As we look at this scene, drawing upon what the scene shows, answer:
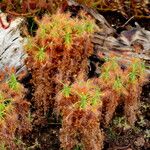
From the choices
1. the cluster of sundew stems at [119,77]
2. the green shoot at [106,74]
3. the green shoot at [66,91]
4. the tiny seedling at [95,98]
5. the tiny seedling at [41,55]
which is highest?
the tiny seedling at [41,55]

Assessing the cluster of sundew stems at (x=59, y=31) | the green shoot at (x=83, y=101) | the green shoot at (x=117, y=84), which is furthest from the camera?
the cluster of sundew stems at (x=59, y=31)

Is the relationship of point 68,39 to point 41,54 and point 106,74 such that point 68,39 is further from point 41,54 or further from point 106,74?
→ point 106,74

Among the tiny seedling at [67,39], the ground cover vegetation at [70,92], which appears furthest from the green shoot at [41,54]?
the tiny seedling at [67,39]

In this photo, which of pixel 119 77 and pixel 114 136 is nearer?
pixel 119 77

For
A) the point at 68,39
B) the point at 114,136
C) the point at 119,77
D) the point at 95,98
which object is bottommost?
the point at 114,136

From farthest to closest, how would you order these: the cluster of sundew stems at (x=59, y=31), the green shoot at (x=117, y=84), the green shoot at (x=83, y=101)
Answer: the cluster of sundew stems at (x=59, y=31), the green shoot at (x=117, y=84), the green shoot at (x=83, y=101)

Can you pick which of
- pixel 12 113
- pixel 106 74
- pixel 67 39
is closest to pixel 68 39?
pixel 67 39

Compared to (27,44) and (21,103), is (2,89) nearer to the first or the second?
(21,103)

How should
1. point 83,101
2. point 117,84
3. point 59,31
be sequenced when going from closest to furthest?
point 83,101
point 117,84
point 59,31

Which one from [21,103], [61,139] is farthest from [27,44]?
[61,139]

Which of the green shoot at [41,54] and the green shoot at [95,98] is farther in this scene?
the green shoot at [41,54]

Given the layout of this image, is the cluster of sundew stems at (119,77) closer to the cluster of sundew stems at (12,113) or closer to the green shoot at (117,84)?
the green shoot at (117,84)
